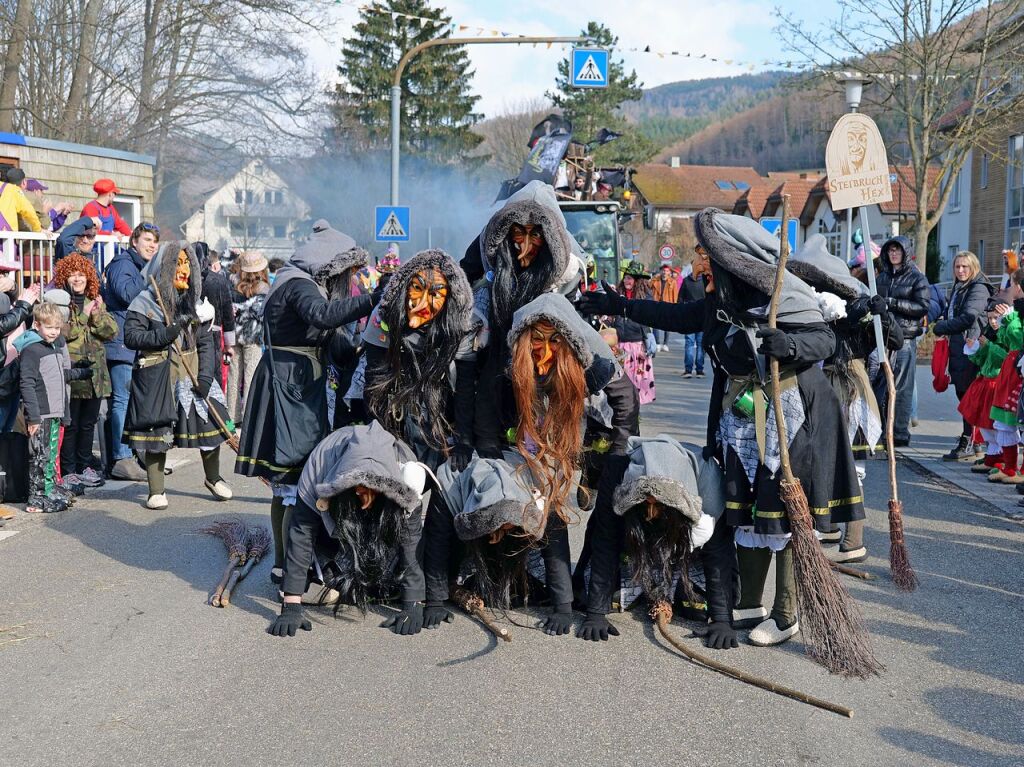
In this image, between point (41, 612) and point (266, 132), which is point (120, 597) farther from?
point (266, 132)

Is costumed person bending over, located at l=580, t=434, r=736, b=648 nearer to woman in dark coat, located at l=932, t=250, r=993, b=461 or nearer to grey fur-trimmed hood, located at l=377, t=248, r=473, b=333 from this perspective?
grey fur-trimmed hood, located at l=377, t=248, r=473, b=333

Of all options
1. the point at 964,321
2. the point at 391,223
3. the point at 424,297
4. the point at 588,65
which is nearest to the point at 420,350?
the point at 424,297

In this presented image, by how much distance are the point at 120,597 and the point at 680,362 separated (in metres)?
17.8

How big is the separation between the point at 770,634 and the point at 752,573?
0.29 meters

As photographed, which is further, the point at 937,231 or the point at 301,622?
the point at 937,231

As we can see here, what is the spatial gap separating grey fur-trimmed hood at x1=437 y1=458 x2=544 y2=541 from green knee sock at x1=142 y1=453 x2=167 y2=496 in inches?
132

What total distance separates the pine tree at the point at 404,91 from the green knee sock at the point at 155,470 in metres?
39.4

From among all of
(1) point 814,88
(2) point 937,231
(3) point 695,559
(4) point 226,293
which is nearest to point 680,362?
(1) point 814,88

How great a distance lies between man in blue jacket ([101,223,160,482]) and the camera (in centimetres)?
897

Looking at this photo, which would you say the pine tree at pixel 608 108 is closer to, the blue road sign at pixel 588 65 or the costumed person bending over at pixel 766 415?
the blue road sign at pixel 588 65

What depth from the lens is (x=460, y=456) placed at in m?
5.33

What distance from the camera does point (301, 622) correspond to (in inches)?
209

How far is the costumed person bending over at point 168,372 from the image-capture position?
25.1 ft

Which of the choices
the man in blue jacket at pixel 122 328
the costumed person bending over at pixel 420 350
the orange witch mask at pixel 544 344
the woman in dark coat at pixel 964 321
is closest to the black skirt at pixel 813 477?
the orange witch mask at pixel 544 344
